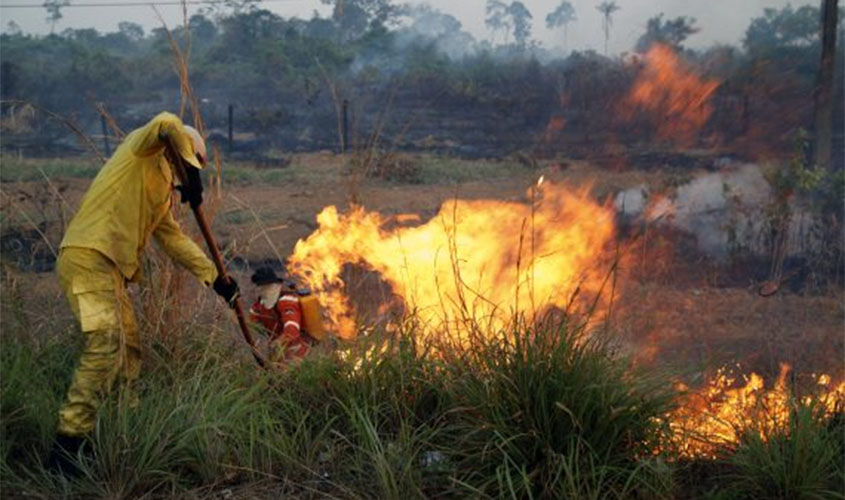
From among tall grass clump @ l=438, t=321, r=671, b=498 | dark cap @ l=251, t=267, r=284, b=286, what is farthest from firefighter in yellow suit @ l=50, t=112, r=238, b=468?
tall grass clump @ l=438, t=321, r=671, b=498

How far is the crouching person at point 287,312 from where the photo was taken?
5.47m

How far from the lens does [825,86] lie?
1507 cm

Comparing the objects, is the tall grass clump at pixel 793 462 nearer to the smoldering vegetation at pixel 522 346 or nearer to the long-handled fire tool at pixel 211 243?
the smoldering vegetation at pixel 522 346

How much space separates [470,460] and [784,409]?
145 centimetres

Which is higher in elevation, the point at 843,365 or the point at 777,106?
the point at 777,106

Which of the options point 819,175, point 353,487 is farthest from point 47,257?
point 819,175

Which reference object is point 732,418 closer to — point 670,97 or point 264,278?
point 264,278

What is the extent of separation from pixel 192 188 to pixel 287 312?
1440 millimetres

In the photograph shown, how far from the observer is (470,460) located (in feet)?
11.7

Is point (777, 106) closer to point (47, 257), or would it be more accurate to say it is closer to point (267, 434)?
point (47, 257)

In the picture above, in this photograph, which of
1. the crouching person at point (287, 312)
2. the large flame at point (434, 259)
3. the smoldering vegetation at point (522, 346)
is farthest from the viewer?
the large flame at point (434, 259)

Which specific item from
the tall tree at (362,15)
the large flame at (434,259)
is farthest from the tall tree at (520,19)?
the large flame at (434,259)

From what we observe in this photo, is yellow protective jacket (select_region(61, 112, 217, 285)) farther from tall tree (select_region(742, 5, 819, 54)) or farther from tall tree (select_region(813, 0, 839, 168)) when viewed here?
tall tree (select_region(742, 5, 819, 54))

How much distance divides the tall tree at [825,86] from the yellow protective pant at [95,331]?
513 inches
